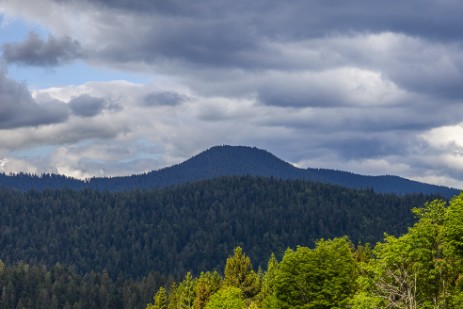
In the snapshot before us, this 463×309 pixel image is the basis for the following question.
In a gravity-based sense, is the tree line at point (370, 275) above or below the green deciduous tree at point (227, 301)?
above

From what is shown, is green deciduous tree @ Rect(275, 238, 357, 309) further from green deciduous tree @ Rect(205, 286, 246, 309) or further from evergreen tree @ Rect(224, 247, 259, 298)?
evergreen tree @ Rect(224, 247, 259, 298)

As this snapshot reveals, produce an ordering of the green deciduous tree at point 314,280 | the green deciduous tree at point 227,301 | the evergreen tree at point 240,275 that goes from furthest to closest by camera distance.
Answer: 1. the evergreen tree at point 240,275
2. the green deciduous tree at point 227,301
3. the green deciduous tree at point 314,280

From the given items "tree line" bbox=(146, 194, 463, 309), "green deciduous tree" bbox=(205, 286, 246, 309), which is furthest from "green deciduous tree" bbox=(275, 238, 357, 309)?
"green deciduous tree" bbox=(205, 286, 246, 309)

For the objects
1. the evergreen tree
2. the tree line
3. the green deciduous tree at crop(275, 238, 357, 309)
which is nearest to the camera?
the tree line

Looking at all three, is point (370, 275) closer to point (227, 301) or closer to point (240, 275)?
point (227, 301)

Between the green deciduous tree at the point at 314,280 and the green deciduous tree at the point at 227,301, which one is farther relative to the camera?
the green deciduous tree at the point at 227,301

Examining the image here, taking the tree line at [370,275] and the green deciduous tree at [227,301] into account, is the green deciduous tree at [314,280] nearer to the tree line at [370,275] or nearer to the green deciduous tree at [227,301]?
the tree line at [370,275]

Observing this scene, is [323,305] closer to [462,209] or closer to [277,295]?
[277,295]

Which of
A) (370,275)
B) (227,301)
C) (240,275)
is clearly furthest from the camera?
(240,275)

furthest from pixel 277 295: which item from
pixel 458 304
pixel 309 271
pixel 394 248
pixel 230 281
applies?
pixel 230 281

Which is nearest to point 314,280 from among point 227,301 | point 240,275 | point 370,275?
point 370,275

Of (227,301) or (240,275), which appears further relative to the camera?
(240,275)

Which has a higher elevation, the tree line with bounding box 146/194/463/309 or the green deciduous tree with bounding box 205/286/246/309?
the tree line with bounding box 146/194/463/309

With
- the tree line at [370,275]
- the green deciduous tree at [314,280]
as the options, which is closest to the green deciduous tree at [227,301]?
the tree line at [370,275]
